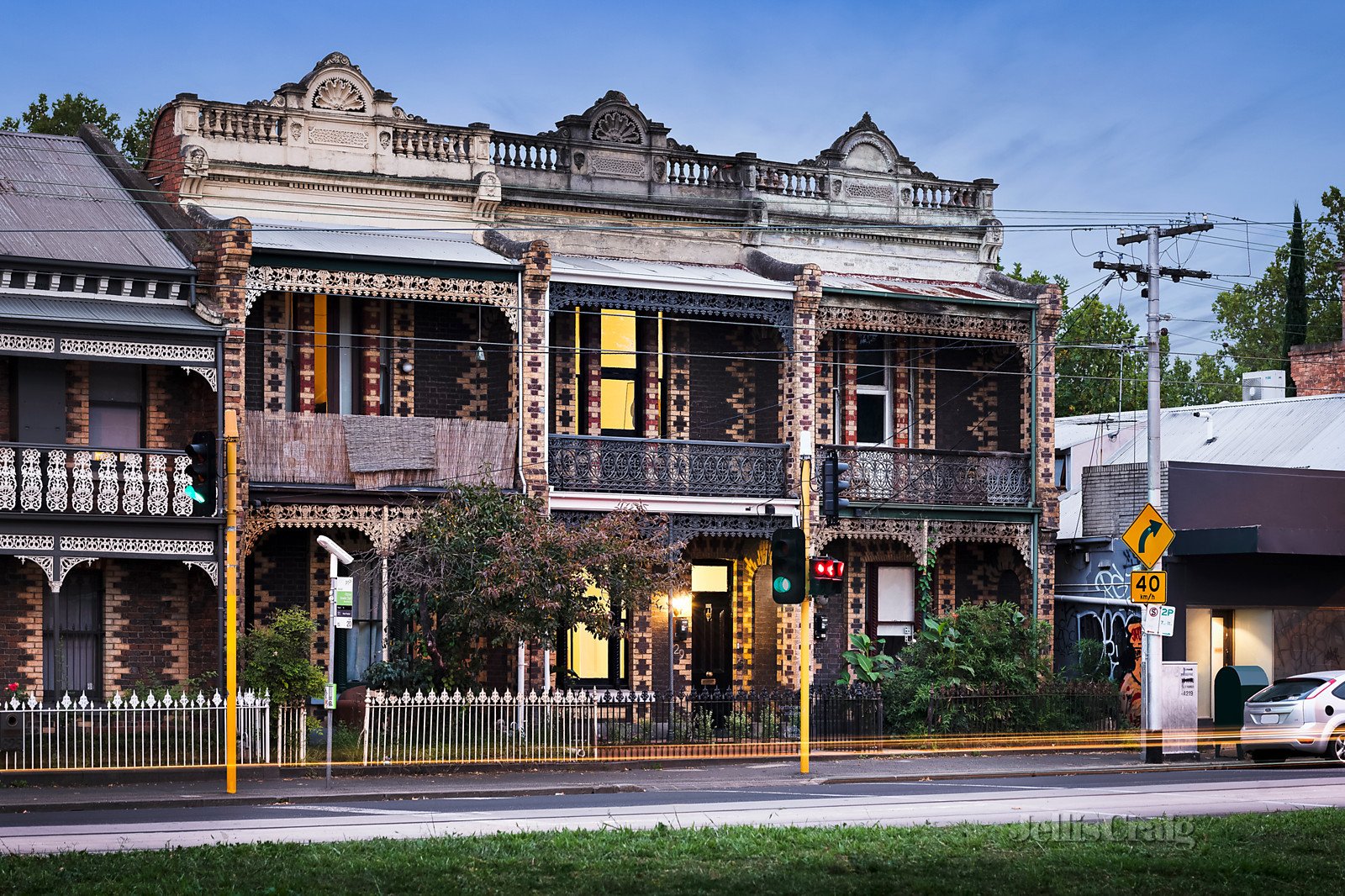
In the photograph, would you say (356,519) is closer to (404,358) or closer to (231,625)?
(404,358)

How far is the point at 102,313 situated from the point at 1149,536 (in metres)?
16.6

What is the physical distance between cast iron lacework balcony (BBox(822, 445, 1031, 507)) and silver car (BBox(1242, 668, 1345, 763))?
715cm

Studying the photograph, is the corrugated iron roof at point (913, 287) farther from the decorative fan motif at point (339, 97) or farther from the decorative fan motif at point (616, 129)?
the decorative fan motif at point (339, 97)

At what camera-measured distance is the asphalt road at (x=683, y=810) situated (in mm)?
16562

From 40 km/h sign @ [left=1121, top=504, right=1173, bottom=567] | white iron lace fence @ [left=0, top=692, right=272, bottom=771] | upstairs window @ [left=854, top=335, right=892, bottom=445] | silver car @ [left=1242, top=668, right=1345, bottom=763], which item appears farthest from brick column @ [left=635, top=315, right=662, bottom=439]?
silver car @ [left=1242, top=668, right=1345, bottom=763]

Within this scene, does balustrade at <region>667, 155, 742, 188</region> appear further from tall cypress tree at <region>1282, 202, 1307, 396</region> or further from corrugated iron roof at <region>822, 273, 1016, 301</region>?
tall cypress tree at <region>1282, 202, 1307, 396</region>

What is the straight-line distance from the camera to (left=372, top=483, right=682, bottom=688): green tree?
25.4 meters

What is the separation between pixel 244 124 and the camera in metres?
29.3

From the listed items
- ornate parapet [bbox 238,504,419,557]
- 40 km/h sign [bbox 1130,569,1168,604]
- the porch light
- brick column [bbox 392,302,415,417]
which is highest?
brick column [bbox 392,302,415,417]

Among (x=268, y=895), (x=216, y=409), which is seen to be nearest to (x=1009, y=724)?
Answer: (x=216, y=409)

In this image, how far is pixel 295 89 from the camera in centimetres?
2969

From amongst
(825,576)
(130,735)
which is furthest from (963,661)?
(130,735)

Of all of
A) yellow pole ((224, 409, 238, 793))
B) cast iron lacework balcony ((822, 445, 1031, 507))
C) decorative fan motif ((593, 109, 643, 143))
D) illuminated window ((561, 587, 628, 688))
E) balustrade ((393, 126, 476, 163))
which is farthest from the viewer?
decorative fan motif ((593, 109, 643, 143))

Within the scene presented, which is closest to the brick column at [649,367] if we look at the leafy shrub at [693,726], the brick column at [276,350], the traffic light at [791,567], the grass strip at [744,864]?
the leafy shrub at [693,726]
